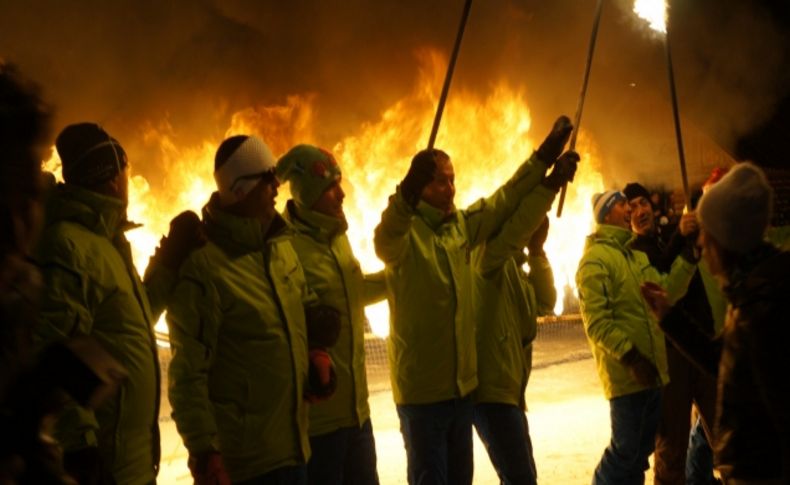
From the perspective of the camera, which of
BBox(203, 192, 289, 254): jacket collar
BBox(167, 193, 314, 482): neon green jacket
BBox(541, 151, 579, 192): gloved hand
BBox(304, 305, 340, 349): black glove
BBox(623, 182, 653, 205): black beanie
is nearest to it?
BBox(167, 193, 314, 482): neon green jacket

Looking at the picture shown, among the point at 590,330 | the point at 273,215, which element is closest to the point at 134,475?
the point at 273,215

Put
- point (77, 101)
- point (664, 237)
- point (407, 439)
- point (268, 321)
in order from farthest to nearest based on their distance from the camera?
point (77, 101)
point (664, 237)
point (407, 439)
point (268, 321)

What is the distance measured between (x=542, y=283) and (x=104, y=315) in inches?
129

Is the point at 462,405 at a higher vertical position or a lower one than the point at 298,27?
lower

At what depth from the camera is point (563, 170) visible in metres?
4.69

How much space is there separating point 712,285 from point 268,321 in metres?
3.64

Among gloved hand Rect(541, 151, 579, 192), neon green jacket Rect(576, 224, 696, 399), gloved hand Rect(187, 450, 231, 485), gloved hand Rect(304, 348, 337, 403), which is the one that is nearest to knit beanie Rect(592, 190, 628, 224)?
neon green jacket Rect(576, 224, 696, 399)

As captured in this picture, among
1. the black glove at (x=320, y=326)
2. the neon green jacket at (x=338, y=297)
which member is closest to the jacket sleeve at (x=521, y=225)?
the neon green jacket at (x=338, y=297)

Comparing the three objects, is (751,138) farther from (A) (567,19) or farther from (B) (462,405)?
(B) (462,405)

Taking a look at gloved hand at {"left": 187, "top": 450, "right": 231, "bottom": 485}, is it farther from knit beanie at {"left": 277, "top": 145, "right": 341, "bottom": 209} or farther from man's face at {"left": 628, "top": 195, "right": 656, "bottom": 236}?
man's face at {"left": 628, "top": 195, "right": 656, "bottom": 236}

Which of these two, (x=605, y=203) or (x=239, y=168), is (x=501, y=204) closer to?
(x=605, y=203)

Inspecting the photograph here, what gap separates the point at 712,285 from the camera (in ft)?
18.6

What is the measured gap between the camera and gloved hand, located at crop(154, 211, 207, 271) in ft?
11.5

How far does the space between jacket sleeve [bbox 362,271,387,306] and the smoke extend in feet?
27.4
